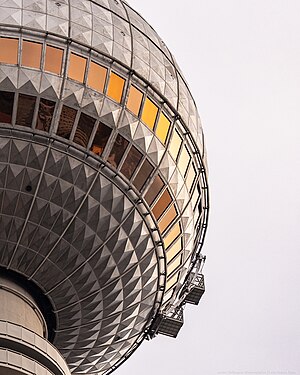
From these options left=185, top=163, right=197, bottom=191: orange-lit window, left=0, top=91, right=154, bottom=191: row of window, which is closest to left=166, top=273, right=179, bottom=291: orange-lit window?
left=185, top=163, right=197, bottom=191: orange-lit window

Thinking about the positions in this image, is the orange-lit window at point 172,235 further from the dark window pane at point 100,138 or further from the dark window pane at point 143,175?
the dark window pane at point 100,138

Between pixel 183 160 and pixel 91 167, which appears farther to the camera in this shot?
pixel 183 160

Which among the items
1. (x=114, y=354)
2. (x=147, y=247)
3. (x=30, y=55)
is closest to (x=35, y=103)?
(x=30, y=55)

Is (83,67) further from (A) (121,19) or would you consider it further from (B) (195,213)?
(B) (195,213)

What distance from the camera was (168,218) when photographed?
35406 millimetres

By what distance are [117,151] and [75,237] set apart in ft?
11.6

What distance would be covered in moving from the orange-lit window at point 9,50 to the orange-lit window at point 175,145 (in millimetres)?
7141

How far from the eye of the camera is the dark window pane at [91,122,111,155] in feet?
107

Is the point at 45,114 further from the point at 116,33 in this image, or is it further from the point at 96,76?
the point at 116,33

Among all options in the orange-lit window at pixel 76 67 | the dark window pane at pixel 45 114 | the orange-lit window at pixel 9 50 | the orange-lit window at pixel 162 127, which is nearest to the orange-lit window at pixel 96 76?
the orange-lit window at pixel 76 67

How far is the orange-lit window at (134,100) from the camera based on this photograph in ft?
111

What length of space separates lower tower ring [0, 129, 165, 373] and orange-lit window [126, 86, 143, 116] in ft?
8.53

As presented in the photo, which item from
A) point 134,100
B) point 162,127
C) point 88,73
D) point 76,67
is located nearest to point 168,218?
point 162,127

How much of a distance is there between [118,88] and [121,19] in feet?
12.7
